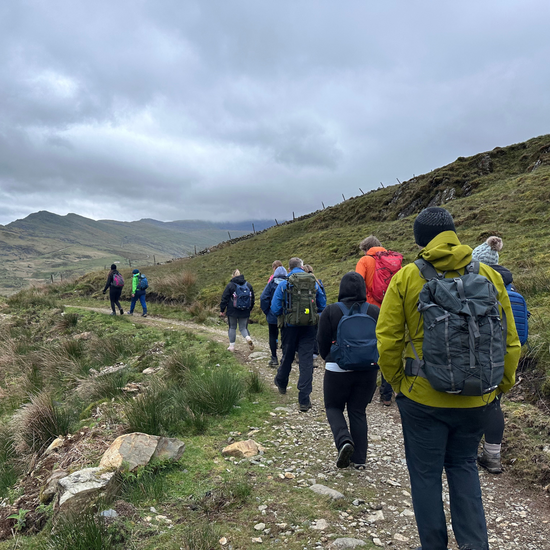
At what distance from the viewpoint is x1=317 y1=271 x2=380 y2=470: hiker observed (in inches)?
161

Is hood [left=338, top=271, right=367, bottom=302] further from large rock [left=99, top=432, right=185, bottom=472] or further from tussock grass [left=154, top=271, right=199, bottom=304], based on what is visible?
tussock grass [left=154, top=271, right=199, bottom=304]

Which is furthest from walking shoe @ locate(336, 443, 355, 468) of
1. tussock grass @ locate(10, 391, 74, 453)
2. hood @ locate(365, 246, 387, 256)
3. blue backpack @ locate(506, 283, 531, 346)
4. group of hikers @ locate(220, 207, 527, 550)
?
tussock grass @ locate(10, 391, 74, 453)

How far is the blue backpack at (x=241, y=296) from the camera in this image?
9.48 meters

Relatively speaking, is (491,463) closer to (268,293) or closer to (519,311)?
(519,311)

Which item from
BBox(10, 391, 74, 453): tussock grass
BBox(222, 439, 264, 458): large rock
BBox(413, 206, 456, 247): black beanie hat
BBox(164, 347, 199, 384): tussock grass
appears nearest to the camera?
BBox(413, 206, 456, 247): black beanie hat

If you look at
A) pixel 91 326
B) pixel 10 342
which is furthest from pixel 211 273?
pixel 10 342

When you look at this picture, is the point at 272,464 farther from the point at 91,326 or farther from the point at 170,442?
the point at 91,326

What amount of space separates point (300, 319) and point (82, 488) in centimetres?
354

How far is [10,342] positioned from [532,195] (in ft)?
83.9

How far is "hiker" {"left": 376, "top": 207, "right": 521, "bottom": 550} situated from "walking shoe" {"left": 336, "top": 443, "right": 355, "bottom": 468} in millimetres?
1440

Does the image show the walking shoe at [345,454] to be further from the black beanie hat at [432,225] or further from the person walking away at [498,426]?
the black beanie hat at [432,225]

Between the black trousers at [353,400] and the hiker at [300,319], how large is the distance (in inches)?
65.0

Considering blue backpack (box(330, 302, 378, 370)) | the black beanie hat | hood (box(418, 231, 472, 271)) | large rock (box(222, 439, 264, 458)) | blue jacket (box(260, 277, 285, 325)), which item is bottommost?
large rock (box(222, 439, 264, 458))

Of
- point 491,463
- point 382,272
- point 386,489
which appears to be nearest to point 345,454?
point 386,489
